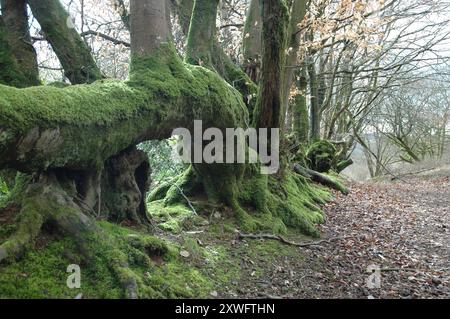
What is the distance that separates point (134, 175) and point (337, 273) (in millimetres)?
3054

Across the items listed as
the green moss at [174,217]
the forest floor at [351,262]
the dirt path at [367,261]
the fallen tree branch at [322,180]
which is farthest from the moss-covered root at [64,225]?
the fallen tree branch at [322,180]

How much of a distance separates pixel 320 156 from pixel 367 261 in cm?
1034

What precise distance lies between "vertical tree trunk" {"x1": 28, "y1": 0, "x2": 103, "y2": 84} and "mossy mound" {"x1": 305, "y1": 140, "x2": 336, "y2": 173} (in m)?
11.6

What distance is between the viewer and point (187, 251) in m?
4.81

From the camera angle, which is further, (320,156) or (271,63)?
(320,156)

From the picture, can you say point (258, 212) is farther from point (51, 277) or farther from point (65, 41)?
point (51, 277)

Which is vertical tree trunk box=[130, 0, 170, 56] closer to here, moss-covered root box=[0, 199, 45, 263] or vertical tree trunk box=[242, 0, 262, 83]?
moss-covered root box=[0, 199, 45, 263]

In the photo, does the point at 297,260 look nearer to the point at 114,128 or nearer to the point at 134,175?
the point at 134,175

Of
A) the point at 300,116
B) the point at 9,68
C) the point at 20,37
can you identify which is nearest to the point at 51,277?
the point at 9,68

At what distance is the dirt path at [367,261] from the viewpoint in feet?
16.0

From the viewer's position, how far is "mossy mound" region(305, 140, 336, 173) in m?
16.2

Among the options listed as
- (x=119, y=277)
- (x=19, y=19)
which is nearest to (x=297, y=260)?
(x=119, y=277)

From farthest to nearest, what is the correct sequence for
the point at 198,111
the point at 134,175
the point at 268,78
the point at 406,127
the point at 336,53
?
the point at 406,127
the point at 336,53
the point at 268,78
the point at 198,111
the point at 134,175

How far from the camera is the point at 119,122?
434 centimetres
